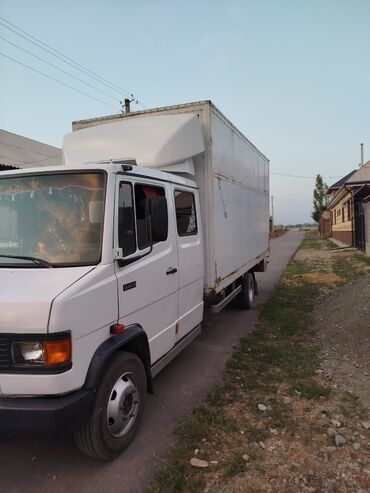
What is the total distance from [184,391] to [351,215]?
2226 centimetres

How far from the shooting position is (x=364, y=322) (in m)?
6.71

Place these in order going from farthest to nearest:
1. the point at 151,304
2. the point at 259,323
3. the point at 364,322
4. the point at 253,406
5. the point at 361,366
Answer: the point at 259,323 → the point at 364,322 → the point at 361,366 → the point at 253,406 → the point at 151,304

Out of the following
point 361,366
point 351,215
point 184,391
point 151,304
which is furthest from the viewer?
point 351,215

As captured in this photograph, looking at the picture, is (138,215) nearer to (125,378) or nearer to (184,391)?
(125,378)

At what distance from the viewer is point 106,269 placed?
10.3 ft

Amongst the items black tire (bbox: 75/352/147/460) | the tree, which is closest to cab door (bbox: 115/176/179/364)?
black tire (bbox: 75/352/147/460)

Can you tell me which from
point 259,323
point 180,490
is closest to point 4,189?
point 180,490

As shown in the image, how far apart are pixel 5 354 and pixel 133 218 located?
1548 millimetres

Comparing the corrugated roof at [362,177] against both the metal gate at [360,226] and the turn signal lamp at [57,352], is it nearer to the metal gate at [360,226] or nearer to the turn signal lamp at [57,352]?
the metal gate at [360,226]

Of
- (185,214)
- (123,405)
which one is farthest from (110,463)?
(185,214)

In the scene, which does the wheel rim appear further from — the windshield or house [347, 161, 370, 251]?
house [347, 161, 370, 251]

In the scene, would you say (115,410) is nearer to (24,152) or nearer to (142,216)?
(142,216)

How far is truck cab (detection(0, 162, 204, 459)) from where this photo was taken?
2.64 m

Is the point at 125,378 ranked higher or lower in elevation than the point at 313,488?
higher
